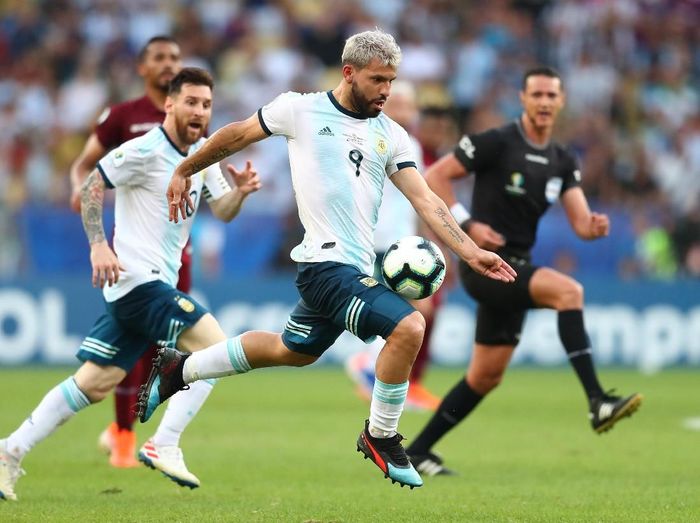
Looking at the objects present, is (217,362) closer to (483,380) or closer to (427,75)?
(483,380)

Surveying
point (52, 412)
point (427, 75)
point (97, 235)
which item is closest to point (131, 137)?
point (97, 235)

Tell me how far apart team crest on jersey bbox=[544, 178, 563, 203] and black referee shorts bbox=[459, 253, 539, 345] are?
19.6 inches

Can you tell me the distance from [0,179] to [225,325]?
14.5 ft

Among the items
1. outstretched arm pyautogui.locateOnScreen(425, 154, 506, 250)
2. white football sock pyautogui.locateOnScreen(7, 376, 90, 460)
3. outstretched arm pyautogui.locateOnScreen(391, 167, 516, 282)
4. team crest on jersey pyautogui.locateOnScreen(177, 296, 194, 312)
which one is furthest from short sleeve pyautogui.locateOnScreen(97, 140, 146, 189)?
outstretched arm pyautogui.locateOnScreen(425, 154, 506, 250)

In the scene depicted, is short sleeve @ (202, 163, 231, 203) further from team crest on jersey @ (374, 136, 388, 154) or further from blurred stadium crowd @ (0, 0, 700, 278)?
blurred stadium crowd @ (0, 0, 700, 278)

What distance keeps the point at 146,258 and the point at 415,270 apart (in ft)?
6.98

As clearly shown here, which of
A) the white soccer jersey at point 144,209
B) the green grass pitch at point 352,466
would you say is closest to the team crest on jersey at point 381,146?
the white soccer jersey at point 144,209

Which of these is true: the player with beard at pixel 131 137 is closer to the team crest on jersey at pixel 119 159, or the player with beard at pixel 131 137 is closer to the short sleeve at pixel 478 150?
the team crest on jersey at pixel 119 159

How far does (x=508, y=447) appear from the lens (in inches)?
430

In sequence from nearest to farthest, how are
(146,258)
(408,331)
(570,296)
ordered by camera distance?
(408,331) → (146,258) → (570,296)

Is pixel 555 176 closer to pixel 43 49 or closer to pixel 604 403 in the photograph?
pixel 604 403

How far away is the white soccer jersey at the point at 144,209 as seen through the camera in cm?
820

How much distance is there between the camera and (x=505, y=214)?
31.4ft

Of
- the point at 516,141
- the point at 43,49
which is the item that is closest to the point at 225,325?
the point at 43,49
